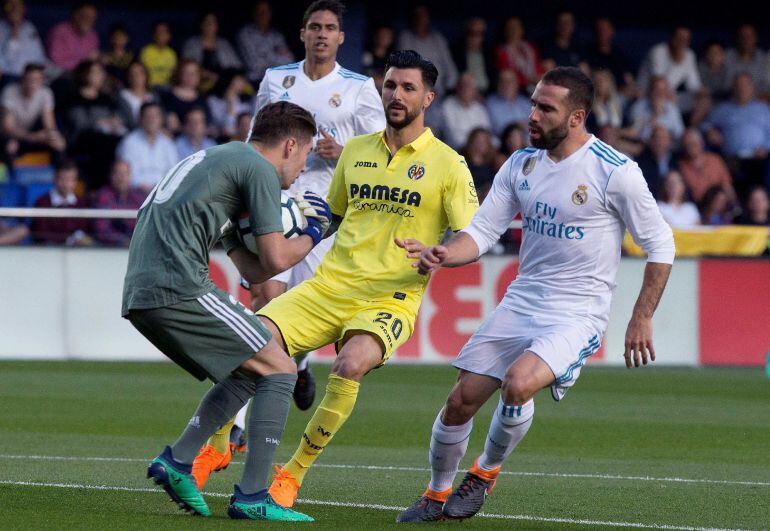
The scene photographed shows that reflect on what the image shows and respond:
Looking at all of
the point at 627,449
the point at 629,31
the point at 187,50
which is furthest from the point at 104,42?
the point at 627,449

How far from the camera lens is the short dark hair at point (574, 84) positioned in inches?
268

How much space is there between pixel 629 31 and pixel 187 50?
7.40 m

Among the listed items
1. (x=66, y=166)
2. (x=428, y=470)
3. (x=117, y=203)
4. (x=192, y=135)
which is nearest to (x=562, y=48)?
(x=192, y=135)

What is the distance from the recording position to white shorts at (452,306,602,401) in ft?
21.6

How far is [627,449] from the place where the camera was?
953cm

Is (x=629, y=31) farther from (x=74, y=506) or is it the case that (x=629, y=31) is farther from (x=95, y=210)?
(x=74, y=506)

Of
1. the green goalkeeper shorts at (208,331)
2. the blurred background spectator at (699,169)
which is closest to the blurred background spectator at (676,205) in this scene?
the blurred background spectator at (699,169)

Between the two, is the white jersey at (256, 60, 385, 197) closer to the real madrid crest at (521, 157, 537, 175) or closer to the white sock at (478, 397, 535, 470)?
the real madrid crest at (521, 157, 537, 175)

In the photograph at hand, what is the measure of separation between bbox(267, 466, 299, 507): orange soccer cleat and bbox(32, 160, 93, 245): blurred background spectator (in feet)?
27.7

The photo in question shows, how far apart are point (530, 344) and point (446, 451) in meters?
0.63

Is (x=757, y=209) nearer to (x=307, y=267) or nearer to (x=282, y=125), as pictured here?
(x=307, y=267)

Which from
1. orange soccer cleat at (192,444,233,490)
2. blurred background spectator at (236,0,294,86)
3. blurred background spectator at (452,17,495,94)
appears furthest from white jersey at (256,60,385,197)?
blurred background spectator at (452,17,495,94)

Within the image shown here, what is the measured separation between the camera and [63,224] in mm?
14750

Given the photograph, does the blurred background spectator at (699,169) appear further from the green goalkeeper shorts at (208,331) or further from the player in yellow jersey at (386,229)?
the green goalkeeper shorts at (208,331)
